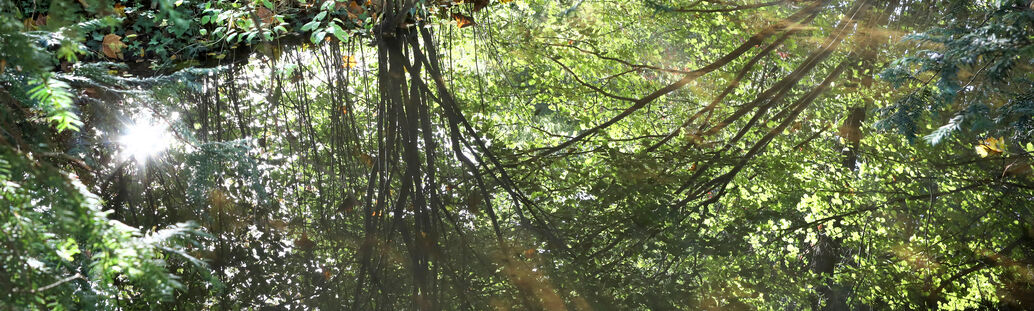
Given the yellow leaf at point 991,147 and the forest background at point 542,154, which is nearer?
the forest background at point 542,154

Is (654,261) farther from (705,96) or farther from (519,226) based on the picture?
(705,96)

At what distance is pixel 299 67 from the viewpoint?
378 cm

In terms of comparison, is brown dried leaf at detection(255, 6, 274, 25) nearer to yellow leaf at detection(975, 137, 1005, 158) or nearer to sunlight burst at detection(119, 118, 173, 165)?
sunlight burst at detection(119, 118, 173, 165)

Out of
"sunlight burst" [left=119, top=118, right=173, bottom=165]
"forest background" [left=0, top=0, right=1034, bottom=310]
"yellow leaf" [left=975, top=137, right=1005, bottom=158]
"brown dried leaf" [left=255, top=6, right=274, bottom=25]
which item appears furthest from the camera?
"brown dried leaf" [left=255, top=6, right=274, bottom=25]

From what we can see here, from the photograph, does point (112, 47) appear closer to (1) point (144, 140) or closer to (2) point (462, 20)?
(1) point (144, 140)

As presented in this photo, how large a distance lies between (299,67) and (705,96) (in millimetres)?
2698

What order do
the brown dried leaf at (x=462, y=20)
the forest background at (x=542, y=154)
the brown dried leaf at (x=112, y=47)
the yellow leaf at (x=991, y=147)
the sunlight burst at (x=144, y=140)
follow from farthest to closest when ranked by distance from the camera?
1. the brown dried leaf at (x=462, y=20)
2. the brown dried leaf at (x=112, y=47)
3. the yellow leaf at (x=991, y=147)
4. the forest background at (x=542, y=154)
5. the sunlight burst at (x=144, y=140)

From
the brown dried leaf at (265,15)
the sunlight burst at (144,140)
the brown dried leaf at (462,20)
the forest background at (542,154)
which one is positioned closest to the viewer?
the sunlight burst at (144,140)

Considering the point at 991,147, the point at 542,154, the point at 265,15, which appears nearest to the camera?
the point at 991,147

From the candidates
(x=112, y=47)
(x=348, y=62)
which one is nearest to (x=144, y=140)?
(x=348, y=62)

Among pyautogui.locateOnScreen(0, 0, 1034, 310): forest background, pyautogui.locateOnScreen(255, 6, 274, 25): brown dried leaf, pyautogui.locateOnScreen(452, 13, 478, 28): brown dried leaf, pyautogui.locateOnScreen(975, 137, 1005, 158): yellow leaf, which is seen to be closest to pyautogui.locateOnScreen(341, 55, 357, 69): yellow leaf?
pyautogui.locateOnScreen(0, 0, 1034, 310): forest background

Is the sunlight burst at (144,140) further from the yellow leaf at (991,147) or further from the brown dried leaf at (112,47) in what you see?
the yellow leaf at (991,147)

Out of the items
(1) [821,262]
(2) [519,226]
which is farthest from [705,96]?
(2) [519,226]

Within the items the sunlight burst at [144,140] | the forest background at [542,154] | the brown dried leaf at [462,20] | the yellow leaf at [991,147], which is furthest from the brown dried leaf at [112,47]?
the yellow leaf at [991,147]
